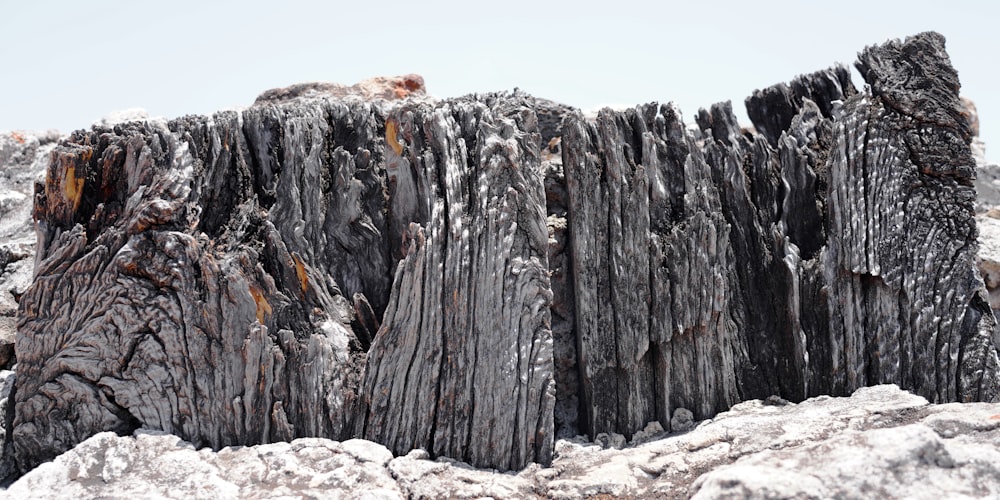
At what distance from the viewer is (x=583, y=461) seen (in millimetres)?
7047

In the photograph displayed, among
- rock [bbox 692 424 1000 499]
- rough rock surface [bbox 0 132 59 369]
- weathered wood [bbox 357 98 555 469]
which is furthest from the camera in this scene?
rough rock surface [bbox 0 132 59 369]

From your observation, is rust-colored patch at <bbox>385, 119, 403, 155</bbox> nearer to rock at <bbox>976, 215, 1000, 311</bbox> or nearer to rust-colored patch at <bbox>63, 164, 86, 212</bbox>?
rust-colored patch at <bbox>63, 164, 86, 212</bbox>

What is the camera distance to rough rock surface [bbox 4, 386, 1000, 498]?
5328 millimetres

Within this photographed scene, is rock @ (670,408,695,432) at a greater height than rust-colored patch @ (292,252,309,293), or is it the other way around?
rust-colored patch @ (292,252,309,293)

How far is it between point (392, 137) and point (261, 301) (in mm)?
2120

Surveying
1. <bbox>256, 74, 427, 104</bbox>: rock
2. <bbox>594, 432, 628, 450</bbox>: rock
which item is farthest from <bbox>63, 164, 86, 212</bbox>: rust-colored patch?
<bbox>594, 432, 628, 450</bbox>: rock

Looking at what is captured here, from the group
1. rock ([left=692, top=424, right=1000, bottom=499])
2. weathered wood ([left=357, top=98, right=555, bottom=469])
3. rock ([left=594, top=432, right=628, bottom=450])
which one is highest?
weathered wood ([left=357, top=98, right=555, bottom=469])

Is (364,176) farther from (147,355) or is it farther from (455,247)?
Result: (147,355)

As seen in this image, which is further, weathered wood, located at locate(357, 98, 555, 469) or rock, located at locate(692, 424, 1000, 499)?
weathered wood, located at locate(357, 98, 555, 469)

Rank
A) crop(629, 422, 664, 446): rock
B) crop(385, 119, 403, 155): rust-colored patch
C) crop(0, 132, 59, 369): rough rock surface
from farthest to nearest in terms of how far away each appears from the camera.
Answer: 1. crop(0, 132, 59, 369): rough rock surface
2. crop(385, 119, 403, 155): rust-colored patch
3. crop(629, 422, 664, 446): rock

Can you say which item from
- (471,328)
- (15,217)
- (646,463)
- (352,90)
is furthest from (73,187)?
(646,463)

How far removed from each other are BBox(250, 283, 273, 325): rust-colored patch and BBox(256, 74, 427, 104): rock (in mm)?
4784

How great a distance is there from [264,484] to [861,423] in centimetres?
498

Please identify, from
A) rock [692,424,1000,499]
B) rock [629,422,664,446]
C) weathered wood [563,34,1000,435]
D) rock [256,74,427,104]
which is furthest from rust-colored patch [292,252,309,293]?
rock [256,74,427,104]
